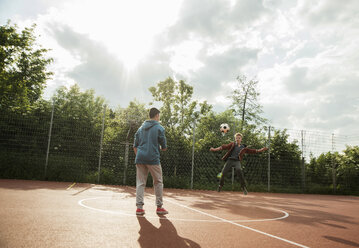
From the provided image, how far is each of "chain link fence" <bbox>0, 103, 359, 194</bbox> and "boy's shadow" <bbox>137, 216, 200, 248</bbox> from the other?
642 cm

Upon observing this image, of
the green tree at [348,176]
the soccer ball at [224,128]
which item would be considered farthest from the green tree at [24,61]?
the green tree at [348,176]

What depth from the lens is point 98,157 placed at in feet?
32.5

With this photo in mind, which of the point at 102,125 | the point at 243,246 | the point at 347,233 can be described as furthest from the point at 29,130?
the point at 347,233

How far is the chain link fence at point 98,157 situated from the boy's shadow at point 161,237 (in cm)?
642

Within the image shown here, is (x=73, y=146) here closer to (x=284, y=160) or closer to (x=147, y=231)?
(x=147, y=231)

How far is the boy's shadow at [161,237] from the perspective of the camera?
2.44 m

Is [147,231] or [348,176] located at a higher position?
[348,176]

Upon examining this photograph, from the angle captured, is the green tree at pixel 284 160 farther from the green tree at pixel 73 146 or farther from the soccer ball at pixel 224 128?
the green tree at pixel 73 146

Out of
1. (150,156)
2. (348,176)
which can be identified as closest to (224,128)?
(150,156)

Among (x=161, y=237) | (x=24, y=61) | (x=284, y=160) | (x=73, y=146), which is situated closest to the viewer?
(x=161, y=237)

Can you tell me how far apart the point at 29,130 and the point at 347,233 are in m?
10.4

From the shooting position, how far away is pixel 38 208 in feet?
12.8

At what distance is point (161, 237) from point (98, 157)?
7.88m

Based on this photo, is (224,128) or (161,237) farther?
(224,128)
